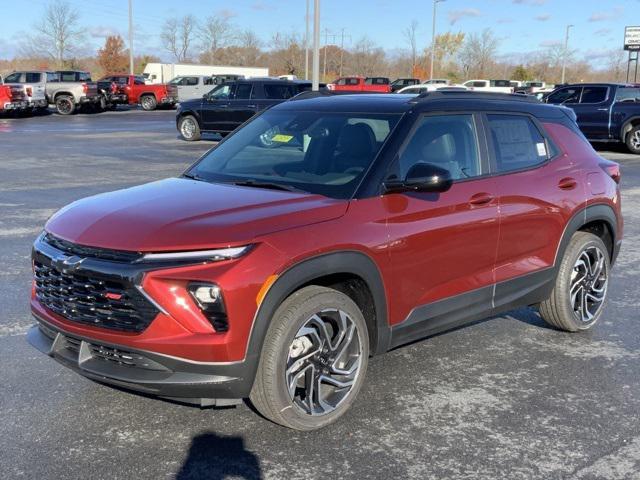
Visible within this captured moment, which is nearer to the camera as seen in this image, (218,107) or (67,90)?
(218,107)

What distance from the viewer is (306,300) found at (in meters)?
3.66

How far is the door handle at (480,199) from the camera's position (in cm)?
454

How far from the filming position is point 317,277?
366 cm

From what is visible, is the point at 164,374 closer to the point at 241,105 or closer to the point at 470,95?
the point at 470,95

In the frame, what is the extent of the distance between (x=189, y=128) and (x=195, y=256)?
19653 millimetres

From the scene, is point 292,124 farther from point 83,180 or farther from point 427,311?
point 83,180

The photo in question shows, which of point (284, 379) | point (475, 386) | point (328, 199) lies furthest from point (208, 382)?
point (475, 386)

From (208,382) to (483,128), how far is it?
2.64 meters

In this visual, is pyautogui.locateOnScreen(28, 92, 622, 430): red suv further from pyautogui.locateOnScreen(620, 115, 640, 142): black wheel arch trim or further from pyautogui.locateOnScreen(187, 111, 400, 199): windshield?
pyautogui.locateOnScreen(620, 115, 640, 142): black wheel arch trim

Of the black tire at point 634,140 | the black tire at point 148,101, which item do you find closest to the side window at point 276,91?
the black tire at point 634,140

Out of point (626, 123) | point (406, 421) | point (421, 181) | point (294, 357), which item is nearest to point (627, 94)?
point (626, 123)

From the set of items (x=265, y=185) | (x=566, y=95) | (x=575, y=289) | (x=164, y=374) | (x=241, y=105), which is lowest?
(x=575, y=289)

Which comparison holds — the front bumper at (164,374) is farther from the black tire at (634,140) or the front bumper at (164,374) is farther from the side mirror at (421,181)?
the black tire at (634,140)

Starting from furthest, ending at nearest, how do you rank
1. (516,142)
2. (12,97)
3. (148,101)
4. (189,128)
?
1. (148,101)
2. (12,97)
3. (189,128)
4. (516,142)
